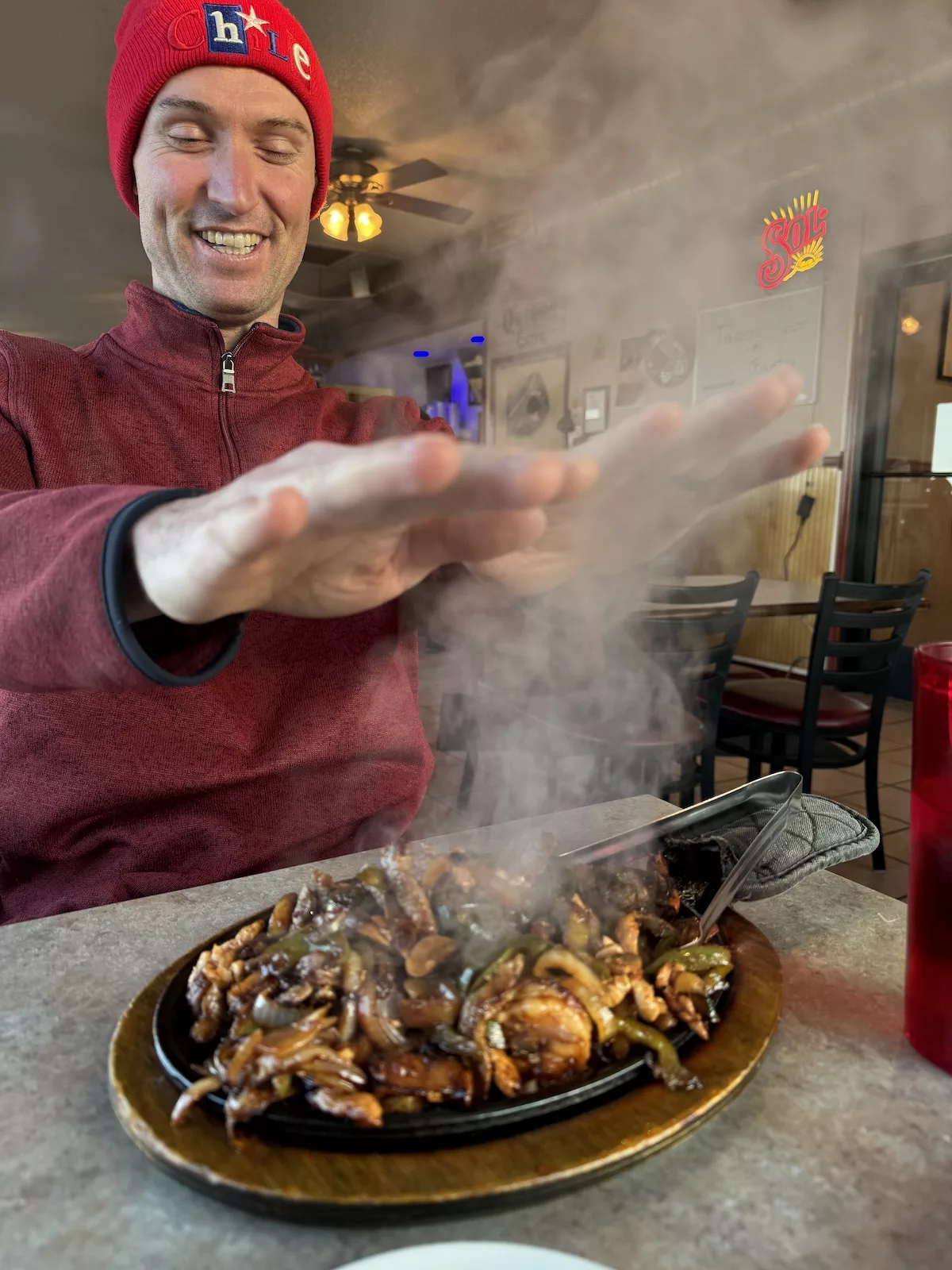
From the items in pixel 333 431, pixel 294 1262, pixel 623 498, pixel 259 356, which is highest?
pixel 259 356

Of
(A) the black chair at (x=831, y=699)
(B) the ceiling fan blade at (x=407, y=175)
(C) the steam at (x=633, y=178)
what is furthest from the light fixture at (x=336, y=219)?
(A) the black chair at (x=831, y=699)

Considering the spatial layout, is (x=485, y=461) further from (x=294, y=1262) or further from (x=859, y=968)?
(x=859, y=968)

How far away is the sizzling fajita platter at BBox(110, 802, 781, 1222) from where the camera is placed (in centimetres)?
67

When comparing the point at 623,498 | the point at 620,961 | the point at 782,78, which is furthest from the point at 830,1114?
the point at 782,78

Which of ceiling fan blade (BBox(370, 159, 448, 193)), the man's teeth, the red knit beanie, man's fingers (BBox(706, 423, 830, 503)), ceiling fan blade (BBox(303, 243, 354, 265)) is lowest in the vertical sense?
man's fingers (BBox(706, 423, 830, 503))

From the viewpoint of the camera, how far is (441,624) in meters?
1.66

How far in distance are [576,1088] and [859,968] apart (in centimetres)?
51

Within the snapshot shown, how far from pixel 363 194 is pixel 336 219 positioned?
0.28 m

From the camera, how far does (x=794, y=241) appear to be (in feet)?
18.2

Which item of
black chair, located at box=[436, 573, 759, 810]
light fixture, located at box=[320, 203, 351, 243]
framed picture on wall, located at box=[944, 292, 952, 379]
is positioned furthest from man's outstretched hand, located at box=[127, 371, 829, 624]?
framed picture on wall, located at box=[944, 292, 952, 379]

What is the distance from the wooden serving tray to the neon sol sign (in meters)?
5.28

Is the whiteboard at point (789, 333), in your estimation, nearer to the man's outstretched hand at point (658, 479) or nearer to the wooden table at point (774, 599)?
the wooden table at point (774, 599)

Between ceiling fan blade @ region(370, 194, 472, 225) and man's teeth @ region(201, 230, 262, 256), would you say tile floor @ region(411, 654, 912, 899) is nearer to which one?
man's teeth @ region(201, 230, 262, 256)

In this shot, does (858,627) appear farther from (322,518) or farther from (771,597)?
(322,518)
